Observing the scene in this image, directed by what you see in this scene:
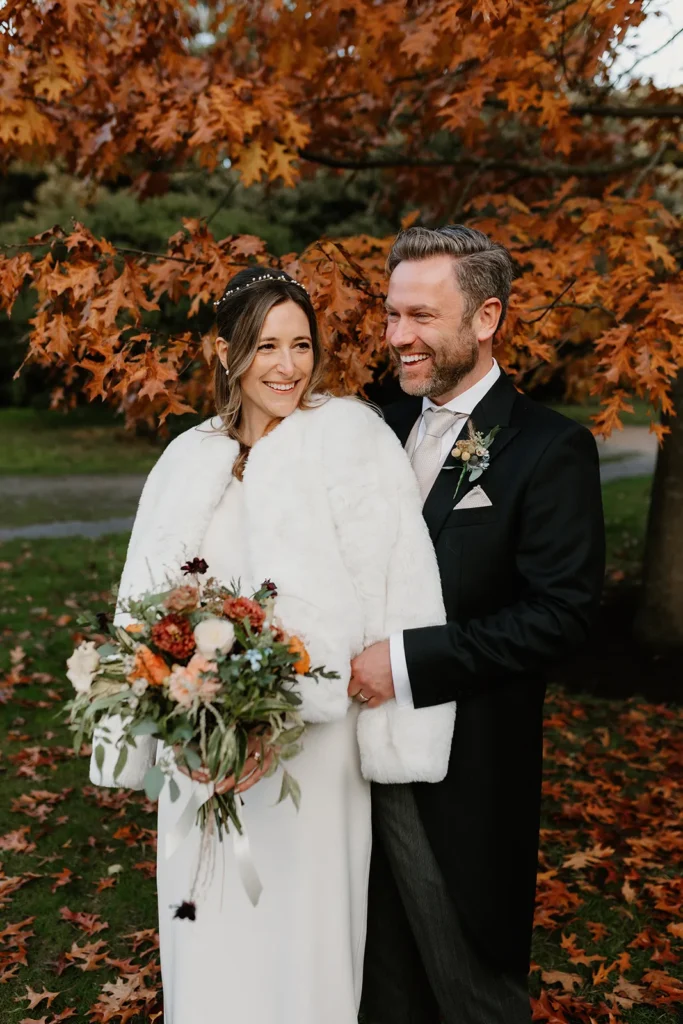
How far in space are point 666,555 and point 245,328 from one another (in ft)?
17.4

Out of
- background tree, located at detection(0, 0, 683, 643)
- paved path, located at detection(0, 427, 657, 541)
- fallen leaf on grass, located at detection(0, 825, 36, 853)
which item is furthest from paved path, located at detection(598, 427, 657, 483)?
fallen leaf on grass, located at detection(0, 825, 36, 853)

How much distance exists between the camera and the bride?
8.04 ft

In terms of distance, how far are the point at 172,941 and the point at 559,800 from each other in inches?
123

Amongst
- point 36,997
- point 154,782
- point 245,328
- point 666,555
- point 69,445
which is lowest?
point 36,997

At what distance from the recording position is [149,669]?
1.99 metres

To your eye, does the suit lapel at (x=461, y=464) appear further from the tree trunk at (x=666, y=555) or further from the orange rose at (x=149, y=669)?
the tree trunk at (x=666, y=555)

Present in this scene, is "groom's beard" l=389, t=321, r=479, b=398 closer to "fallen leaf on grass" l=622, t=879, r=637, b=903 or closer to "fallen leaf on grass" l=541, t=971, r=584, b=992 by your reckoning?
"fallen leaf on grass" l=541, t=971, r=584, b=992

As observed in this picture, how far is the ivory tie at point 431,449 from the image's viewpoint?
108 inches

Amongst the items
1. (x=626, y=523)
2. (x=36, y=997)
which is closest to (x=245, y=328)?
(x=36, y=997)

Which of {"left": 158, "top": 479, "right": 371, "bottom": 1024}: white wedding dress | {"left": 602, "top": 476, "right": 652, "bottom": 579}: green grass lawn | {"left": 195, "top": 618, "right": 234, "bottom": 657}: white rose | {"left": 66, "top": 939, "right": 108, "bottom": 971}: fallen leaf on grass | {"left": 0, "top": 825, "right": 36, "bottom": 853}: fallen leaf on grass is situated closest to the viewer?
{"left": 195, "top": 618, "right": 234, "bottom": 657}: white rose

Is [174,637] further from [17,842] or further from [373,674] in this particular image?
[17,842]

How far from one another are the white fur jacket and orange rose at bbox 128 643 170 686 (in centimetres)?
40

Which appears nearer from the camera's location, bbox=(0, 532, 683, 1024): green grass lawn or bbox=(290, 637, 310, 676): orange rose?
bbox=(290, 637, 310, 676): orange rose

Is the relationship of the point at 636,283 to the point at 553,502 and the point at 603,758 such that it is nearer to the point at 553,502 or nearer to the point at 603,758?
the point at 553,502
